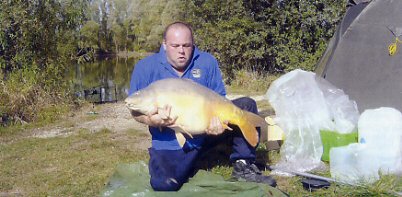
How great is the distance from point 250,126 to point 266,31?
7.40 metres

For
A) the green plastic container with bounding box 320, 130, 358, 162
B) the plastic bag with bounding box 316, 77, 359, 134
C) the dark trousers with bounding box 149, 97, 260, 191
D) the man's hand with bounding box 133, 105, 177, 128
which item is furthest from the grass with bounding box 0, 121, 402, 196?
the man's hand with bounding box 133, 105, 177, 128

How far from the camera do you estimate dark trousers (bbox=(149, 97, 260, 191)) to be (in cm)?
319

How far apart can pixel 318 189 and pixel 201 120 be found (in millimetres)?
998

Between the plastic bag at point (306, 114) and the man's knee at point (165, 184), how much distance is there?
105 centimetres

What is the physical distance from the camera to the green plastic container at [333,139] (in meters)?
3.91

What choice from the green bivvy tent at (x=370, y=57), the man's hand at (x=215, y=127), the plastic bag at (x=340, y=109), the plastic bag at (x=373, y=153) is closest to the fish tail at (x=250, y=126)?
the man's hand at (x=215, y=127)

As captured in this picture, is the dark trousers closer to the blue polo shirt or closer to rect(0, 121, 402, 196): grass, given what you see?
the blue polo shirt

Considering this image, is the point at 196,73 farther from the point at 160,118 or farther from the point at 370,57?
the point at 370,57

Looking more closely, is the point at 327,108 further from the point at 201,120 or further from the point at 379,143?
the point at 201,120

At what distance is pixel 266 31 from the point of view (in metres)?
10.3

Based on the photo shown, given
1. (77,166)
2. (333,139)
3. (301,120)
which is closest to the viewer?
(333,139)

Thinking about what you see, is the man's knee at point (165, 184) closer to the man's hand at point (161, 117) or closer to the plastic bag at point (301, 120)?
the man's hand at point (161, 117)

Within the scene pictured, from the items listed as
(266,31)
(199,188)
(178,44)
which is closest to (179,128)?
(199,188)

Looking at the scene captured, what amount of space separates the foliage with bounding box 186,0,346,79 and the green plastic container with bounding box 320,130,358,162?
603cm
